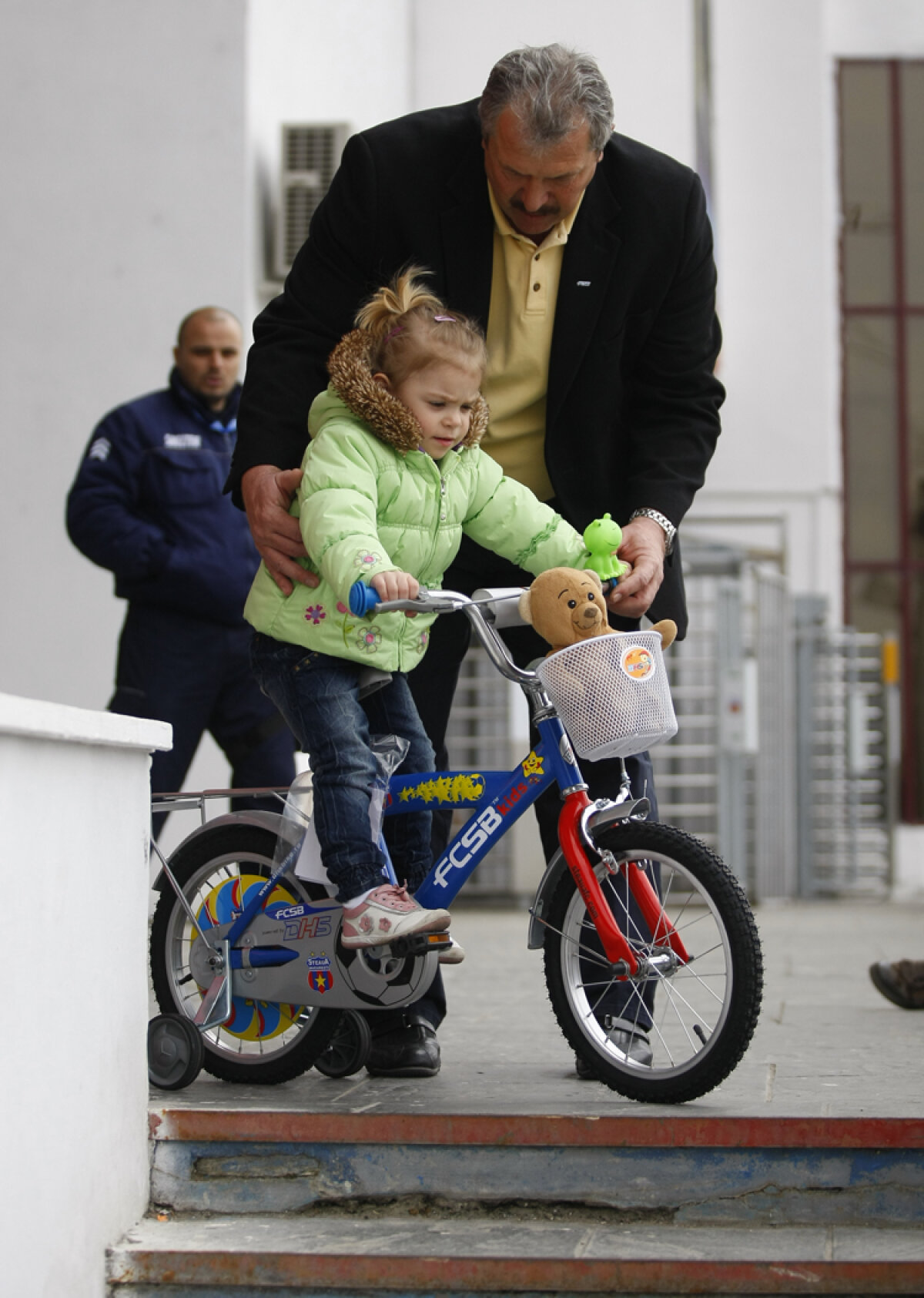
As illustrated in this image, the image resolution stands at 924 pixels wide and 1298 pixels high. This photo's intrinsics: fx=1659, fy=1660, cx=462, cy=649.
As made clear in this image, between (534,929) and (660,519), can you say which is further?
(660,519)

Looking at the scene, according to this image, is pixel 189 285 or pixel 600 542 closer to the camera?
pixel 600 542

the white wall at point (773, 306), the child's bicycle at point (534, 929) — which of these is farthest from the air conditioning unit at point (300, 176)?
the white wall at point (773, 306)

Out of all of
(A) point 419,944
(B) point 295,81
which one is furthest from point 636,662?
(B) point 295,81

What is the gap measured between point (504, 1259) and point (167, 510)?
312 centimetres

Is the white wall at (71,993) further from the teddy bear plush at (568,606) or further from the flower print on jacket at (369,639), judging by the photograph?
the teddy bear plush at (568,606)

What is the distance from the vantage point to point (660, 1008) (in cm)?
487

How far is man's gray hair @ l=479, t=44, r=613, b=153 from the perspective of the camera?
3066 millimetres

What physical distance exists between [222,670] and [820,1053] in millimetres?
2215

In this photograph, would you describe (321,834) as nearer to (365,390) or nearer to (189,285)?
(365,390)

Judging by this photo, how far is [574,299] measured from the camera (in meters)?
3.40

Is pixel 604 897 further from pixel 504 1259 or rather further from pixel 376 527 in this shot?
pixel 376 527

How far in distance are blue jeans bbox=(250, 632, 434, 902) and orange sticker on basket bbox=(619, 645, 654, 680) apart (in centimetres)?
59

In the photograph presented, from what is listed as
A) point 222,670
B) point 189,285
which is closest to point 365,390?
point 222,670

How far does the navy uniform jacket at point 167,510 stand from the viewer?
5.14m
